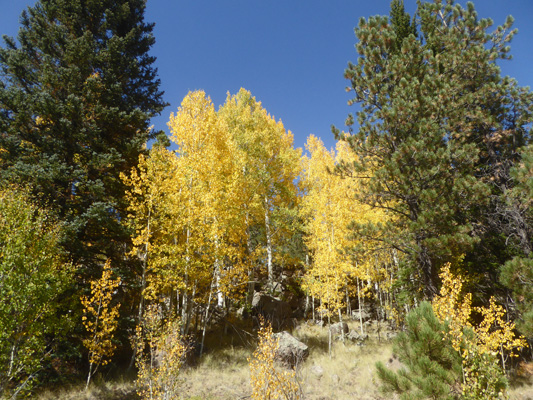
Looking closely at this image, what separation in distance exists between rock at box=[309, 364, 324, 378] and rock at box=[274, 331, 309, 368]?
426 millimetres

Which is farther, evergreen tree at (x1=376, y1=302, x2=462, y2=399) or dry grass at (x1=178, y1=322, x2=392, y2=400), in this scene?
dry grass at (x1=178, y1=322, x2=392, y2=400)

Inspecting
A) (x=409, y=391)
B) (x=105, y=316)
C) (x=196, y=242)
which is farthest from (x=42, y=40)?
(x=409, y=391)

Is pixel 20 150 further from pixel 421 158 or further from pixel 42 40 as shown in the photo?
pixel 421 158

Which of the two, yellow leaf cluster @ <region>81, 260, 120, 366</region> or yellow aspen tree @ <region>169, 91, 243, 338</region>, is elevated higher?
yellow aspen tree @ <region>169, 91, 243, 338</region>

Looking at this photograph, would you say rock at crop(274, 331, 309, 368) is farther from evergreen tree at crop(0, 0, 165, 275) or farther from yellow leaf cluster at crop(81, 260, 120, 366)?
evergreen tree at crop(0, 0, 165, 275)

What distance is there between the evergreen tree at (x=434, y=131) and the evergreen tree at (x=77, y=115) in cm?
834

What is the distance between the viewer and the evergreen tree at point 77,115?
8648mm

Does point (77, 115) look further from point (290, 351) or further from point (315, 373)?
point (315, 373)

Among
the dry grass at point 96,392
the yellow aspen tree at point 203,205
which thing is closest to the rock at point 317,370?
the yellow aspen tree at point 203,205

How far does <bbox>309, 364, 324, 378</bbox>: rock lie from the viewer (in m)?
9.09

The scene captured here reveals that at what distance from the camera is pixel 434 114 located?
28.5ft

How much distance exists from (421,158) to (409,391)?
5.80 m

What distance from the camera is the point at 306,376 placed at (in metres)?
8.10

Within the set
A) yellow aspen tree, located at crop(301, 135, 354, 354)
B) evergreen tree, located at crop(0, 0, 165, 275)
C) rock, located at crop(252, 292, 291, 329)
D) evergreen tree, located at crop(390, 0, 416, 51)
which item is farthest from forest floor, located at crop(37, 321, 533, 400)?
evergreen tree, located at crop(390, 0, 416, 51)
